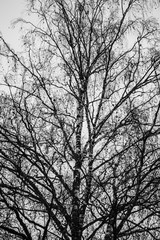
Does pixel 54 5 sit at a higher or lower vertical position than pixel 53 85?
higher

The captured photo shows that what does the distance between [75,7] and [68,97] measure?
6.68 feet

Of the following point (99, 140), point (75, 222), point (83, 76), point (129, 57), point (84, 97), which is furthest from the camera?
point (129, 57)

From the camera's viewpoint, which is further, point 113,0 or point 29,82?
point 113,0

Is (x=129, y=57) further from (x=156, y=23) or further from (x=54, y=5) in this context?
(x=54, y=5)

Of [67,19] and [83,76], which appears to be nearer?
[83,76]

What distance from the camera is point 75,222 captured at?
3.84 m

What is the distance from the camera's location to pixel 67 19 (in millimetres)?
6215

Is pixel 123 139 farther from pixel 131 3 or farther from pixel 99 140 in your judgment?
pixel 131 3

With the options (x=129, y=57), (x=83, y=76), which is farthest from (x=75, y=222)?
(x=129, y=57)

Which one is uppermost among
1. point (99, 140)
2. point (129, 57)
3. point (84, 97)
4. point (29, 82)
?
point (129, 57)

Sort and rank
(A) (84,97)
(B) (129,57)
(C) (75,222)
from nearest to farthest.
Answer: (C) (75,222)
(A) (84,97)
(B) (129,57)

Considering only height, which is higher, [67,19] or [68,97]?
[67,19]

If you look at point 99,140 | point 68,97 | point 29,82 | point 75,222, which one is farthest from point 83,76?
point 75,222

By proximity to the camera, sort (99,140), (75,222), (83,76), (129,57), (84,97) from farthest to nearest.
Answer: (129,57) < (83,76) < (84,97) < (99,140) < (75,222)
